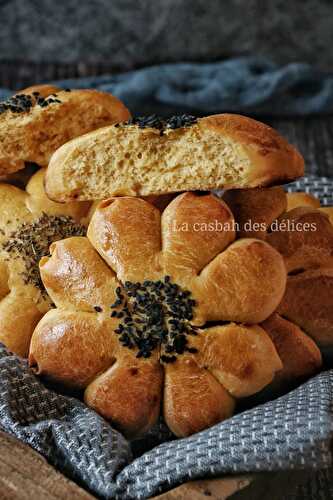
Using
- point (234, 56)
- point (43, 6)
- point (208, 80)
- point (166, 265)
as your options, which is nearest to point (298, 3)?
point (234, 56)

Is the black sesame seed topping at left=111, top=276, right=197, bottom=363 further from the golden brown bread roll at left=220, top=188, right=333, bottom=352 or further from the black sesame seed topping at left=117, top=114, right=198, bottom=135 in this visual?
the black sesame seed topping at left=117, top=114, right=198, bottom=135

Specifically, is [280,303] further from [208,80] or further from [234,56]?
[234,56]

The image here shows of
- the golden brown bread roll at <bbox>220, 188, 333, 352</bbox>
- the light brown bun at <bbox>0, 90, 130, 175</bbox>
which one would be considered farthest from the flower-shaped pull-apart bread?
the light brown bun at <bbox>0, 90, 130, 175</bbox>

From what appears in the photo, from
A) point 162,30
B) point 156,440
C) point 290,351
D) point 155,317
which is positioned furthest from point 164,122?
point 162,30

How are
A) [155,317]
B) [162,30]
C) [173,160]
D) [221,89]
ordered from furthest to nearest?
1. [162,30]
2. [221,89]
3. [173,160]
4. [155,317]

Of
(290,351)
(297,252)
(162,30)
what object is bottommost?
(162,30)

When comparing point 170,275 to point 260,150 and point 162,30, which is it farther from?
point 162,30

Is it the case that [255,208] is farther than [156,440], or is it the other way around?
[255,208]
